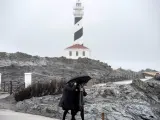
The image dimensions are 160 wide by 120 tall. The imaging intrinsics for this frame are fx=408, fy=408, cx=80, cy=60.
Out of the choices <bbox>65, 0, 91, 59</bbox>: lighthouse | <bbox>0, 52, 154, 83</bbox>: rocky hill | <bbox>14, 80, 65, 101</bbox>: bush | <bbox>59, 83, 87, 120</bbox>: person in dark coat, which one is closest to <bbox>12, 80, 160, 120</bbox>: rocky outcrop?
<bbox>14, 80, 65, 101</bbox>: bush

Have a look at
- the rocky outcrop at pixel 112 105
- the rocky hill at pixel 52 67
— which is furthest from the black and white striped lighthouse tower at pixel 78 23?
the rocky outcrop at pixel 112 105

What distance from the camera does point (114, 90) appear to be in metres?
22.3

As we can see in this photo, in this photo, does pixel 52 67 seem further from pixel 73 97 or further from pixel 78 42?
pixel 73 97

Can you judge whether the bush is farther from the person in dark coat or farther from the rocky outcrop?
the person in dark coat

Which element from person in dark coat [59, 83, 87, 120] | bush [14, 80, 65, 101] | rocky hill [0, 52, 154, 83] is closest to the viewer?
person in dark coat [59, 83, 87, 120]

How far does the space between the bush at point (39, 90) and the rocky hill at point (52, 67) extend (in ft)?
59.2

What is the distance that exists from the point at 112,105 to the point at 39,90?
15.6 ft

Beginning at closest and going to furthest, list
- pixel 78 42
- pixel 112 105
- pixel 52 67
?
pixel 112 105 < pixel 52 67 < pixel 78 42

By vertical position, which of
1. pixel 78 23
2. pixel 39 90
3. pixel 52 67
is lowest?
pixel 39 90

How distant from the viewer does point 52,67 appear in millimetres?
51156

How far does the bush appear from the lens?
2091 centimetres

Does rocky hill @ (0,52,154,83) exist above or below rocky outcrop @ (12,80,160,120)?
above

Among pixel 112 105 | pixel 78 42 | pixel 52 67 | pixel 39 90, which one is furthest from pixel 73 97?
pixel 78 42

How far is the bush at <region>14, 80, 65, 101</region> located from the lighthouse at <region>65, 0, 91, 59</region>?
4823 centimetres
